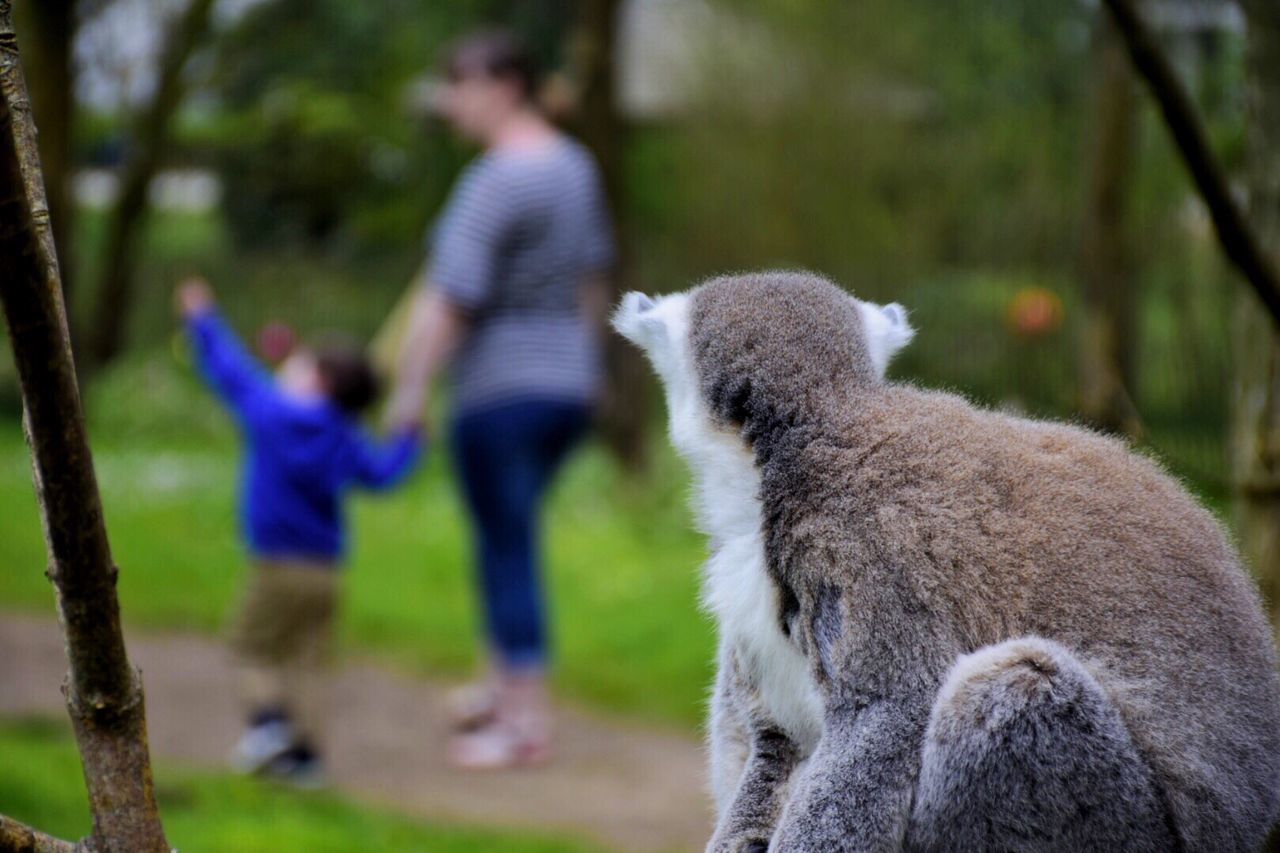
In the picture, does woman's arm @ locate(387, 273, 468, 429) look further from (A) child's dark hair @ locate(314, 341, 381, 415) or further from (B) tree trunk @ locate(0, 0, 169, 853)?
(B) tree trunk @ locate(0, 0, 169, 853)

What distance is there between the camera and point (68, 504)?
145 centimetres

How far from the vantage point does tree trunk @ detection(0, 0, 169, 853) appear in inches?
50.7

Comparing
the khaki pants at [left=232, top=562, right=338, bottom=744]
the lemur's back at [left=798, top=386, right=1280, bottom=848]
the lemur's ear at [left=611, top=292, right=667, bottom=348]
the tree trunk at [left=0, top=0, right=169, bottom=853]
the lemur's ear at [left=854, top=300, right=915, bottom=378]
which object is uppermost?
the khaki pants at [left=232, top=562, right=338, bottom=744]

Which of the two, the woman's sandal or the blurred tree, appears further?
the blurred tree

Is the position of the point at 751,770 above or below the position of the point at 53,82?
below

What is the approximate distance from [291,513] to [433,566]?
347 cm

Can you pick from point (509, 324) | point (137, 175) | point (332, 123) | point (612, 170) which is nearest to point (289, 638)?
point (509, 324)

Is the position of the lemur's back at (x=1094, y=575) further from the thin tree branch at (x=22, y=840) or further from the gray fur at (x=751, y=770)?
the thin tree branch at (x=22, y=840)

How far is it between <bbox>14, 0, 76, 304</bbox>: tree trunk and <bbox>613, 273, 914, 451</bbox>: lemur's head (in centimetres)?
655

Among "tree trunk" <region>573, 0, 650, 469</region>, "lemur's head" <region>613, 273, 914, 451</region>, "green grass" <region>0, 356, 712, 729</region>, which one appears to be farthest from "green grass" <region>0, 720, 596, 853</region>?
"tree trunk" <region>573, 0, 650, 469</region>

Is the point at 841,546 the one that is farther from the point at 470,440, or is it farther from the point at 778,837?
the point at 470,440

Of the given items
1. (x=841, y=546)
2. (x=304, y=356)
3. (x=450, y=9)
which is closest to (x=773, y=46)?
(x=450, y=9)

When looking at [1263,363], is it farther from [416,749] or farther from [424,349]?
[416,749]

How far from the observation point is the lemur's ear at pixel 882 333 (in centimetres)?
225
